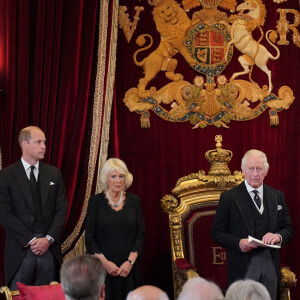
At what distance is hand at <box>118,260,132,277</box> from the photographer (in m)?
4.45

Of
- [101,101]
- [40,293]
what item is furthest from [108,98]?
[40,293]

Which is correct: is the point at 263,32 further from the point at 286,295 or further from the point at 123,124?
the point at 286,295

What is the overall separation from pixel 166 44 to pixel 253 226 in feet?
6.77

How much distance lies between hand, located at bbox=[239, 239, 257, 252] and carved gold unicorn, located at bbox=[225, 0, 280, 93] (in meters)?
1.94

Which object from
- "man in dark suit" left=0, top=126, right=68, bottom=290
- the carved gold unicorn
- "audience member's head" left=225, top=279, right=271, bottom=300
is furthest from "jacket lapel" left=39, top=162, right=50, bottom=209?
"audience member's head" left=225, top=279, right=271, bottom=300

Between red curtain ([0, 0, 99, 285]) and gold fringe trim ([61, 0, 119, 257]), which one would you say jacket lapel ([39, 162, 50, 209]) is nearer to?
red curtain ([0, 0, 99, 285])

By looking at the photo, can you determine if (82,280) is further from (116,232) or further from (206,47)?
(206,47)

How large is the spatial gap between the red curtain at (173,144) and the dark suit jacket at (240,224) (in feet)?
4.19

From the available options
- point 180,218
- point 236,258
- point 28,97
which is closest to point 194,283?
point 236,258

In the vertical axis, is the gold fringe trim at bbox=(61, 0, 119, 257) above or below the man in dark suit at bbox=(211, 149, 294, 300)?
above

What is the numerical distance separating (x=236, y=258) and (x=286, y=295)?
0.47 m

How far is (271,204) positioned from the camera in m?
4.25

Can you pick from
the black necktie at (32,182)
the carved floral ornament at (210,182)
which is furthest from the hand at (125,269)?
the black necktie at (32,182)

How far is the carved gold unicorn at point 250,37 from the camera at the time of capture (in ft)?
18.2
